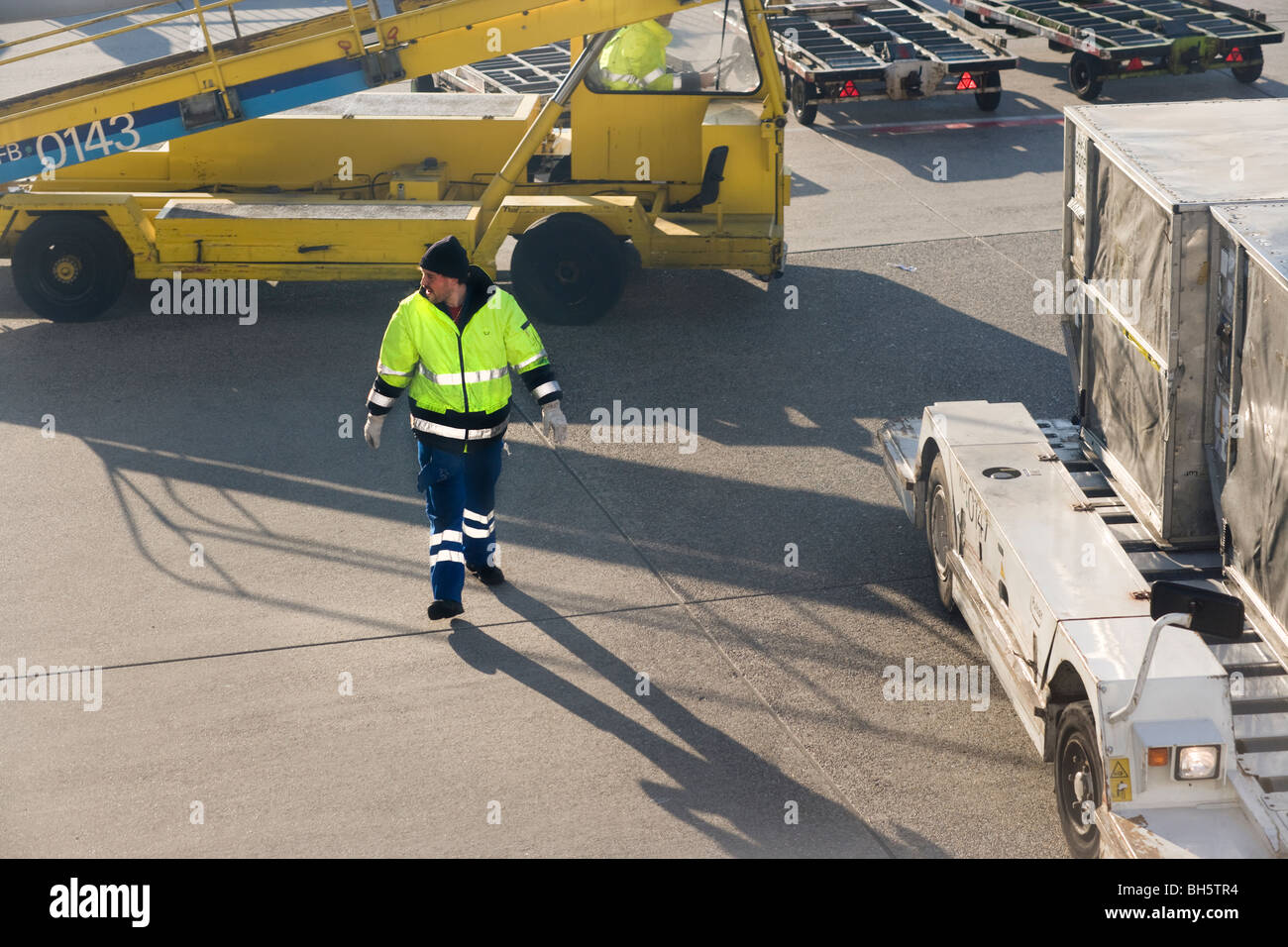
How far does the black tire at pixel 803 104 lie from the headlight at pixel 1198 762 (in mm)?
12164

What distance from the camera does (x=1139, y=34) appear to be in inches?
655

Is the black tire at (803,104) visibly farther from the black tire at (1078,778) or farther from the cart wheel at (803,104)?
the black tire at (1078,778)

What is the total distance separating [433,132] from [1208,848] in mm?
8936

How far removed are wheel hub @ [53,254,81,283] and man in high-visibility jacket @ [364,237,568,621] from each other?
4.96m

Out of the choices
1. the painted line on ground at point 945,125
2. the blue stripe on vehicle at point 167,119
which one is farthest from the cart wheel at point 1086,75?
the blue stripe on vehicle at point 167,119

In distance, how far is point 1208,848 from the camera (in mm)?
4719

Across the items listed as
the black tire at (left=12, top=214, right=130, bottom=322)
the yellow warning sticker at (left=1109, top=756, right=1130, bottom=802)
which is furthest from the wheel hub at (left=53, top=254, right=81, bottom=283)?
the yellow warning sticker at (left=1109, top=756, right=1130, bottom=802)

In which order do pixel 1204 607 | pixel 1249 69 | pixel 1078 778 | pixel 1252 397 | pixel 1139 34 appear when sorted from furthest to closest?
pixel 1249 69
pixel 1139 34
pixel 1078 778
pixel 1252 397
pixel 1204 607

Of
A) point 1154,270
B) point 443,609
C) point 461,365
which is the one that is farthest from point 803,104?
point 1154,270

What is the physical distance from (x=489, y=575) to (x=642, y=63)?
5.19 m

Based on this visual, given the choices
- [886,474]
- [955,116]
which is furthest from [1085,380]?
[955,116]

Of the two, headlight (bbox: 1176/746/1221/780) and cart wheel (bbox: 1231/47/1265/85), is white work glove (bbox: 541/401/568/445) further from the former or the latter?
cart wheel (bbox: 1231/47/1265/85)

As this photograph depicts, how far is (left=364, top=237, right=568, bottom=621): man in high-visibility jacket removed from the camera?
694cm

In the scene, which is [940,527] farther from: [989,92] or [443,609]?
[989,92]
